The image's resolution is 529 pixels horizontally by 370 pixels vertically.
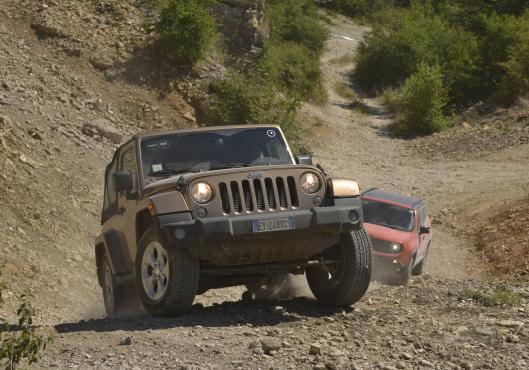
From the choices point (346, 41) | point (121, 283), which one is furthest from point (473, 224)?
point (346, 41)

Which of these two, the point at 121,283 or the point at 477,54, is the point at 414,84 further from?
the point at 121,283

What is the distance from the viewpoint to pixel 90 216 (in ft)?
61.0

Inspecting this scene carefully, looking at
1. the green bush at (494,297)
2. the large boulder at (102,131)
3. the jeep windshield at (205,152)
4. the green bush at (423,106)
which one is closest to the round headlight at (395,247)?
the green bush at (494,297)

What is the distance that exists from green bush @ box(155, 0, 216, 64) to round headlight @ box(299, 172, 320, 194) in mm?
17525

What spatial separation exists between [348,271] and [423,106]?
91.5 ft

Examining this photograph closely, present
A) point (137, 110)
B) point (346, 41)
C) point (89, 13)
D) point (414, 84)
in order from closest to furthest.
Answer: point (137, 110), point (89, 13), point (414, 84), point (346, 41)

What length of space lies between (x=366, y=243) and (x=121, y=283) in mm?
2698

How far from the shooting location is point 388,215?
18594 mm

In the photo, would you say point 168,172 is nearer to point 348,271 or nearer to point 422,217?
point 348,271

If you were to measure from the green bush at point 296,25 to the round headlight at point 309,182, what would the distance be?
34081mm

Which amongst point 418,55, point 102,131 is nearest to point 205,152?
point 102,131

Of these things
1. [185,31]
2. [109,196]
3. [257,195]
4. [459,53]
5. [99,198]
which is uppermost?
[257,195]

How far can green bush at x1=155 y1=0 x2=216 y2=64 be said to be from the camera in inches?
1054

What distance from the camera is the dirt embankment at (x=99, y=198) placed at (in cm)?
827
